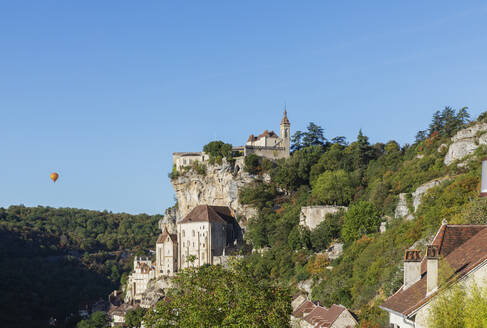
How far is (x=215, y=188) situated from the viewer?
8394cm

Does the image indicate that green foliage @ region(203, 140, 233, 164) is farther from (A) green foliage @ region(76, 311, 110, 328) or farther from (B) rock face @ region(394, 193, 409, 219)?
(B) rock face @ region(394, 193, 409, 219)

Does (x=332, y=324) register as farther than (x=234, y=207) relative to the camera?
No

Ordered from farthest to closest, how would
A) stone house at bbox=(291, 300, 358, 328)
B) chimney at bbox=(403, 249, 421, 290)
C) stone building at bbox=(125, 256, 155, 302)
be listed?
stone building at bbox=(125, 256, 155, 302) → stone house at bbox=(291, 300, 358, 328) → chimney at bbox=(403, 249, 421, 290)

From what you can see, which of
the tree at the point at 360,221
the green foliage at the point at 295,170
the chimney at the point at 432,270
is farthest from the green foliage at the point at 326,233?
the chimney at the point at 432,270

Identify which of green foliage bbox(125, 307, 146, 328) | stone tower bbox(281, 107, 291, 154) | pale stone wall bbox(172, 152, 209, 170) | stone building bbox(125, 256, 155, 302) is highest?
stone tower bbox(281, 107, 291, 154)

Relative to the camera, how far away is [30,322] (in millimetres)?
96625

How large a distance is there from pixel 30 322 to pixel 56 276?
24591 mm

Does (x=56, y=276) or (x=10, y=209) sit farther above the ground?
(x=10, y=209)

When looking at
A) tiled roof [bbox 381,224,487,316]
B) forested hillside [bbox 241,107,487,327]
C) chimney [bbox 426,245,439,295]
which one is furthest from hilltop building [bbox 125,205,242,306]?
chimney [bbox 426,245,439,295]

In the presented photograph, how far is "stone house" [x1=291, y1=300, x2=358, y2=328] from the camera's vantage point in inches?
1448

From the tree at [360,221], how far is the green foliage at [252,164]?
77.7 ft

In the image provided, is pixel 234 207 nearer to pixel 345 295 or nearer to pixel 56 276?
pixel 345 295

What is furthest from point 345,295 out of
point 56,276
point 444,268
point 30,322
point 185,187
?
point 56,276

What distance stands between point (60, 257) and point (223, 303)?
382 feet
